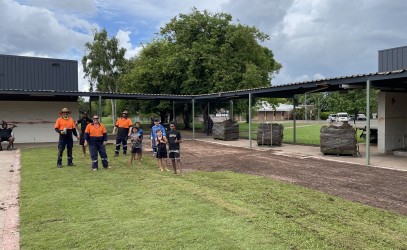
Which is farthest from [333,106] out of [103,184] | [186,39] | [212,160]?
[103,184]

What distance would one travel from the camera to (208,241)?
171 inches

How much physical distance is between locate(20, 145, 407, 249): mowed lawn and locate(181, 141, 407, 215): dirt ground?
2.01ft

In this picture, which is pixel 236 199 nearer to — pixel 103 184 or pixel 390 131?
pixel 103 184

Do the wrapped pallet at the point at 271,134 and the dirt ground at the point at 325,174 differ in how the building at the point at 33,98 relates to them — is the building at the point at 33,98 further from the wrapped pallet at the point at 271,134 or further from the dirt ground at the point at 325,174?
the wrapped pallet at the point at 271,134

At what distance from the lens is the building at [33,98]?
1906 centimetres

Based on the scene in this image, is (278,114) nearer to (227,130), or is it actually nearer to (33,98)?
(227,130)

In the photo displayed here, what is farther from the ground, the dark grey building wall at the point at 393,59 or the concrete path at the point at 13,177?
the dark grey building wall at the point at 393,59

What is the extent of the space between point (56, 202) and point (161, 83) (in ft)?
79.2

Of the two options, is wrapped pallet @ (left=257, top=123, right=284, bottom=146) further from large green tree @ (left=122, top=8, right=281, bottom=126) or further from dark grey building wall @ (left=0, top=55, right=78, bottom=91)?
dark grey building wall @ (left=0, top=55, right=78, bottom=91)

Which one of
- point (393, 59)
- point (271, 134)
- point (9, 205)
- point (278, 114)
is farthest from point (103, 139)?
point (278, 114)

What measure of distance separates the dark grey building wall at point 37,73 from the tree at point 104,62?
66.5 feet

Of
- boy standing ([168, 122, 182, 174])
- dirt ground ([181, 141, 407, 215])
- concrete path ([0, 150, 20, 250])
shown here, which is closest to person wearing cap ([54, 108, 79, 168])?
concrete path ([0, 150, 20, 250])

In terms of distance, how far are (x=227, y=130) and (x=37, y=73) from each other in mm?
11482

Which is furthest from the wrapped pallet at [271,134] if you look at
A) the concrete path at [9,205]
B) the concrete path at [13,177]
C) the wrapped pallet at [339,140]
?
the concrete path at [9,205]
